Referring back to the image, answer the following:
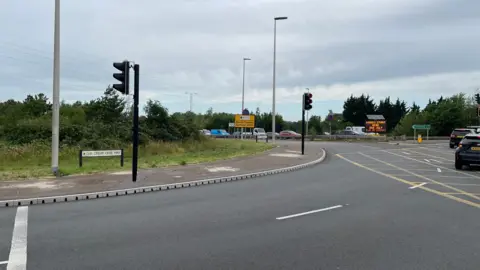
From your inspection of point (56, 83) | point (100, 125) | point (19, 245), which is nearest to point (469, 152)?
point (56, 83)

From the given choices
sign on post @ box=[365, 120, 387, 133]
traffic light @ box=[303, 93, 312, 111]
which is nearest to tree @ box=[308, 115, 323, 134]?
sign on post @ box=[365, 120, 387, 133]

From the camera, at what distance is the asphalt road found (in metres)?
5.86

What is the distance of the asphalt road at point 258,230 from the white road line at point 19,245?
0.11ft

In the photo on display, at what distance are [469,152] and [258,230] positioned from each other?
1601 centimetres

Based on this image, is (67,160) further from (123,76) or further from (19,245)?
(19,245)

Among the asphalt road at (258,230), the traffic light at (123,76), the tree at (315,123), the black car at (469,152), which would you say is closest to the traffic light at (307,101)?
the black car at (469,152)

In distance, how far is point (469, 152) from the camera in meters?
20.0

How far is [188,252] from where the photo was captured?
20.4 ft

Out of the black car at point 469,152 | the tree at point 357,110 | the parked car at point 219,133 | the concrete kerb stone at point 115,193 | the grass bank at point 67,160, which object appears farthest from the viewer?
the tree at point 357,110

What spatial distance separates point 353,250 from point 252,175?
10569 mm

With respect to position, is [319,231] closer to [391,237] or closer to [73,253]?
[391,237]

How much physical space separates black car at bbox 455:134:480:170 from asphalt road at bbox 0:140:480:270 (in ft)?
26.5

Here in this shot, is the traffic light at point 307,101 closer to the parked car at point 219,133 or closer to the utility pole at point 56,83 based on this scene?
the utility pole at point 56,83

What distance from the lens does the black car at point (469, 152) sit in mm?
19812
